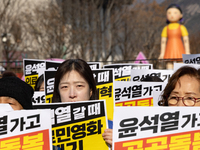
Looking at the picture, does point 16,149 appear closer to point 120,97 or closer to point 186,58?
point 120,97

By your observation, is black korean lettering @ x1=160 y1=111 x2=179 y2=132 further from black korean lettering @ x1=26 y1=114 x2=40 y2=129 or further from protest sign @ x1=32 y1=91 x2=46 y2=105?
protest sign @ x1=32 y1=91 x2=46 y2=105

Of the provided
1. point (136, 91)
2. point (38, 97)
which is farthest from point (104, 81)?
point (38, 97)

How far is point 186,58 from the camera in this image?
561 cm

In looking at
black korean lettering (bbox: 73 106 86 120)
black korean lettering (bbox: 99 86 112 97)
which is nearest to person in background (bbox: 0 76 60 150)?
black korean lettering (bbox: 73 106 86 120)

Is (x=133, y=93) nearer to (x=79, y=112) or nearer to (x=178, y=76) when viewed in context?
(x=178, y=76)

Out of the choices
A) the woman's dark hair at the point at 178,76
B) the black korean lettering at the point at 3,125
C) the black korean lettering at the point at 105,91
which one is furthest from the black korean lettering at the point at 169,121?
the black korean lettering at the point at 105,91

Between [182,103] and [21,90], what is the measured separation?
50.7 inches

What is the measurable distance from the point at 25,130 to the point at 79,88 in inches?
40.7

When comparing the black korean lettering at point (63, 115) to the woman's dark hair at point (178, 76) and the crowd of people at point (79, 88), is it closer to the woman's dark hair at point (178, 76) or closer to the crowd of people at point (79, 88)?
the crowd of people at point (79, 88)

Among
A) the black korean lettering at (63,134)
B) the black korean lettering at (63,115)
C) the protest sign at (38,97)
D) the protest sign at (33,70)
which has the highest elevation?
the protest sign at (33,70)

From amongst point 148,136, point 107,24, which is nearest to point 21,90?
point 148,136

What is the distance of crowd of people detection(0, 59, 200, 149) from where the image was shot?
8.43ft

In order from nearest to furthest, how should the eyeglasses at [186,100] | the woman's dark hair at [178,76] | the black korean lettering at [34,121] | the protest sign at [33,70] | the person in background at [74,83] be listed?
the black korean lettering at [34,121]
the eyeglasses at [186,100]
the woman's dark hair at [178,76]
the person in background at [74,83]
the protest sign at [33,70]

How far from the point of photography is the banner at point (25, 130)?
2.04 m
